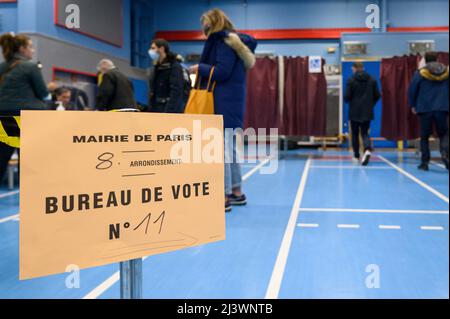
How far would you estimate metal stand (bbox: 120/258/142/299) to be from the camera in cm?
70

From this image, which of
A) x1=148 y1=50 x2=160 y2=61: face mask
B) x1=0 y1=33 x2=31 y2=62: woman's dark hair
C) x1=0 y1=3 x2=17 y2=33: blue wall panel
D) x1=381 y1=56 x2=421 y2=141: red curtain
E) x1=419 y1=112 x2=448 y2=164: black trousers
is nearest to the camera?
x1=0 y1=3 x2=17 y2=33: blue wall panel

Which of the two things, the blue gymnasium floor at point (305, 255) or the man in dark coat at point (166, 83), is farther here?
the man in dark coat at point (166, 83)

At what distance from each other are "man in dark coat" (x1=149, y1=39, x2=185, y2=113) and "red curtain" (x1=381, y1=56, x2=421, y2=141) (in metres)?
5.15

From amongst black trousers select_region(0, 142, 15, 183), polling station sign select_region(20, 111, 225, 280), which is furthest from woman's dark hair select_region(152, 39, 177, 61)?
polling station sign select_region(20, 111, 225, 280)

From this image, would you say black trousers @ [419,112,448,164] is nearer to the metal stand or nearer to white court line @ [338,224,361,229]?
white court line @ [338,224,361,229]

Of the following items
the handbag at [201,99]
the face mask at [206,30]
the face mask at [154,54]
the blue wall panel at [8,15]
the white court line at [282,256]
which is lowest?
the white court line at [282,256]

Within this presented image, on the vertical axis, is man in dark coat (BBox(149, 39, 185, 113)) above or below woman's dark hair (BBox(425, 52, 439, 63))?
below

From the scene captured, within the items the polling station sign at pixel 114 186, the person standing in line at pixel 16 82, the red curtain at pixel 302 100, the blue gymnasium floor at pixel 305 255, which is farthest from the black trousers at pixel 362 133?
the polling station sign at pixel 114 186

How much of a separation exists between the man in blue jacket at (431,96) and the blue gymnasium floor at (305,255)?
1527 millimetres

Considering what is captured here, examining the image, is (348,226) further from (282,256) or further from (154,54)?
(154,54)

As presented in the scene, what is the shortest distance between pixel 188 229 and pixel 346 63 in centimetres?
766

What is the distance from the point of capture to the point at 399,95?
6.78 meters

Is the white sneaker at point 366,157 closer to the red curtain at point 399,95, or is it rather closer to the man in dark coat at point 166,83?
the red curtain at point 399,95

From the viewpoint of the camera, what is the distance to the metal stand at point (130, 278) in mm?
702
